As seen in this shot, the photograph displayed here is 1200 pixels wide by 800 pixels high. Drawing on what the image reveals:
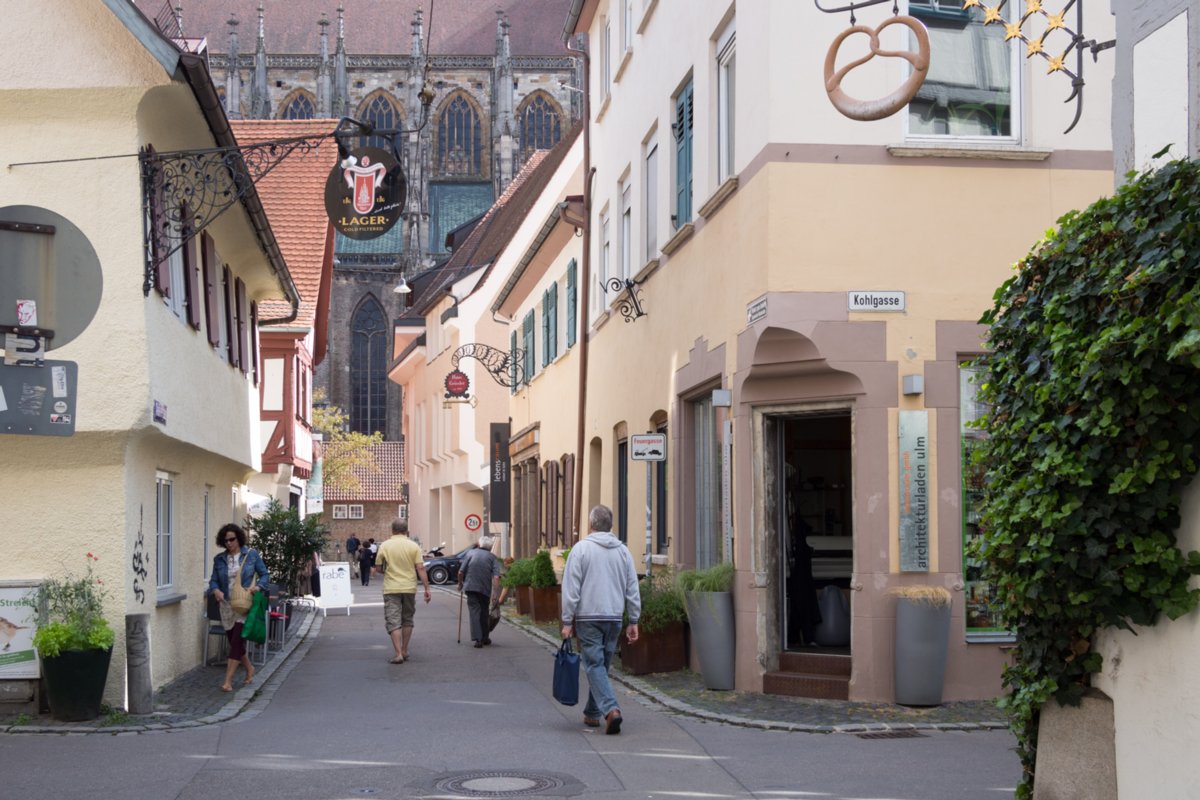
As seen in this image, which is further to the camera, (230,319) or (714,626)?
(230,319)

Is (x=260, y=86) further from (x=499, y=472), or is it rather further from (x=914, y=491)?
(x=914, y=491)

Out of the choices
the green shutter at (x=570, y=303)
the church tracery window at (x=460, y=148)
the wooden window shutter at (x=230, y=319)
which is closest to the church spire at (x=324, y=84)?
the church tracery window at (x=460, y=148)

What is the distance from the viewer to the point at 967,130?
13.7 metres

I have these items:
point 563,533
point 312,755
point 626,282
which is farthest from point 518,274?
point 312,755

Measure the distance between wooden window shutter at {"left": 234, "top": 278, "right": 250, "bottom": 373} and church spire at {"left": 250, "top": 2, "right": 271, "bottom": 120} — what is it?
5926 cm

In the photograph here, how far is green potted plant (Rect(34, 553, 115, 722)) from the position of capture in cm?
1199

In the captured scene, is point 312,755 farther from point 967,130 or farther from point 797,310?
point 967,130

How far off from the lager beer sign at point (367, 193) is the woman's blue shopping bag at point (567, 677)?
4.56 m

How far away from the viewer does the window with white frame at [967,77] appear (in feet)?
44.7

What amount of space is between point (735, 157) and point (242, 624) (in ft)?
20.8

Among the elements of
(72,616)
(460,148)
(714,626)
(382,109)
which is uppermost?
(382,109)

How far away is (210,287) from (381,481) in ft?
167

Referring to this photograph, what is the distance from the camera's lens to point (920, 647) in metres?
12.6

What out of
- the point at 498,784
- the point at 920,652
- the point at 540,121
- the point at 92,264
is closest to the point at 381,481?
the point at 540,121
